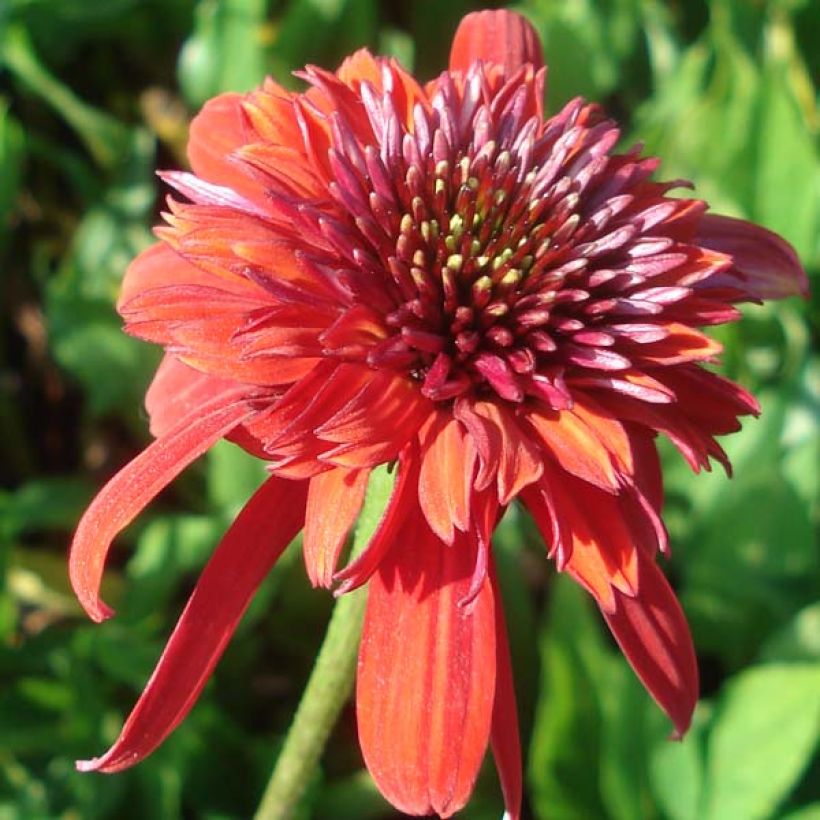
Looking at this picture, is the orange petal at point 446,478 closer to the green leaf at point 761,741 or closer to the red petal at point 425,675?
the red petal at point 425,675

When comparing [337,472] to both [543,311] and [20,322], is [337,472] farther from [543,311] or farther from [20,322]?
[20,322]

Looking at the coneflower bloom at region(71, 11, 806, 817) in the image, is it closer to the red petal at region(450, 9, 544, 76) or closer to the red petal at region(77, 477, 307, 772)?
the red petal at region(77, 477, 307, 772)

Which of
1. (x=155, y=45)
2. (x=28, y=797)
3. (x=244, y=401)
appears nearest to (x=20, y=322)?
(x=155, y=45)

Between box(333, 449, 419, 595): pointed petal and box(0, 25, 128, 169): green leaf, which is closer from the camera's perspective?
box(333, 449, 419, 595): pointed petal

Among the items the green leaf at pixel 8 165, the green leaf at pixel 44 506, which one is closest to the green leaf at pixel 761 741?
the green leaf at pixel 44 506

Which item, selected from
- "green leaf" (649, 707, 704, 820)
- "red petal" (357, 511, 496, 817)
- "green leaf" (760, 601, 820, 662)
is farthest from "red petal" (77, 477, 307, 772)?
"green leaf" (760, 601, 820, 662)

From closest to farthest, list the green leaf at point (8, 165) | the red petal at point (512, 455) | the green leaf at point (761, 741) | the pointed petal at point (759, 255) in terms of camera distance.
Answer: the red petal at point (512, 455)
the pointed petal at point (759, 255)
the green leaf at point (761, 741)
the green leaf at point (8, 165)
